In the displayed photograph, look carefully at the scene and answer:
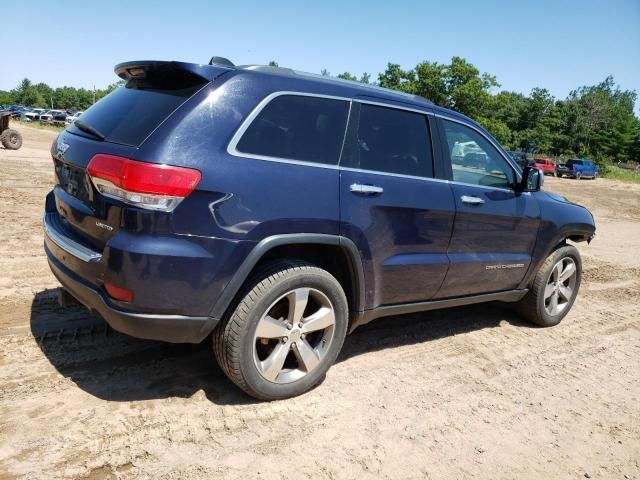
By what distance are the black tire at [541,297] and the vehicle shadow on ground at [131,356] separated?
103 centimetres

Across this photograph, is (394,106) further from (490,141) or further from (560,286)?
(560,286)

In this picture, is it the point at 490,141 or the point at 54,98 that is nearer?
the point at 490,141

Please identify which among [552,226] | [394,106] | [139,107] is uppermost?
[394,106]

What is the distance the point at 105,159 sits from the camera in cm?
269

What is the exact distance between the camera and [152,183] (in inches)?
99.3

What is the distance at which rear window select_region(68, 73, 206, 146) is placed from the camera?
277 centimetres

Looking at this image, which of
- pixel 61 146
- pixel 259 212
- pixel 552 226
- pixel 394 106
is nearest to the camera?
pixel 259 212

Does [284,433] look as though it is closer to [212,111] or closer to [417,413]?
[417,413]

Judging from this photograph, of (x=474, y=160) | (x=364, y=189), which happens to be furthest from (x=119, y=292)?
(x=474, y=160)

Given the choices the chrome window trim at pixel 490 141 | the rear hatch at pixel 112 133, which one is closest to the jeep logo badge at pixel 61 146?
the rear hatch at pixel 112 133

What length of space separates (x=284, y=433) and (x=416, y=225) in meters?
1.61

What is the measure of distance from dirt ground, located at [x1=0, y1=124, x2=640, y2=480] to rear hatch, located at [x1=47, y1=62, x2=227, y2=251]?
0.91 metres

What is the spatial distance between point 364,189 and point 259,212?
774 mm

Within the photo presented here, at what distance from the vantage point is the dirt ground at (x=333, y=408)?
8.41 feet
